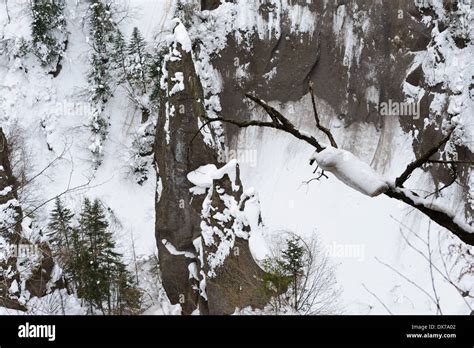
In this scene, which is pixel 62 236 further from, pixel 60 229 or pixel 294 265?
pixel 294 265

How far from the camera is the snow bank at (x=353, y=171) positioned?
3318 millimetres

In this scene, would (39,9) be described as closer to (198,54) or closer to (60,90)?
(60,90)

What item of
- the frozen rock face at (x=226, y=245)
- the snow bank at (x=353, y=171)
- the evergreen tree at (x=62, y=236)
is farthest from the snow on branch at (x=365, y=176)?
the evergreen tree at (x=62, y=236)

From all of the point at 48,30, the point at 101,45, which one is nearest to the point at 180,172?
the point at 101,45

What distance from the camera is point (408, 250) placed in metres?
18.5

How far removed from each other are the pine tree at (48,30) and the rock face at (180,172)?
1109 centimetres

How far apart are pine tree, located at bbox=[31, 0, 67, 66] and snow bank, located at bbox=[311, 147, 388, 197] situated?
2550 cm

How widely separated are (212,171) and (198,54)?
8.16m

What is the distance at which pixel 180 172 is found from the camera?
58.0 feet

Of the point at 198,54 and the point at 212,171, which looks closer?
the point at 212,171

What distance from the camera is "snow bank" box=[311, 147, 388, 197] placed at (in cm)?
332

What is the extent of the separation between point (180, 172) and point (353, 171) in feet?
47.6

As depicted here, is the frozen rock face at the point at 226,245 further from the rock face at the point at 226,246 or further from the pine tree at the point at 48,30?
the pine tree at the point at 48,30
